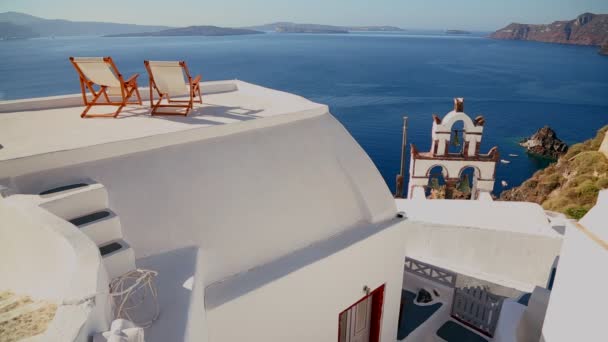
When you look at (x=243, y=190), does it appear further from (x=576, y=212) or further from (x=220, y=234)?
(x=576, y=212)

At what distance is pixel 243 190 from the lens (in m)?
5.26

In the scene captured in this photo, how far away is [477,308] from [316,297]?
4.35m

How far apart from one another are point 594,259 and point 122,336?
404 centimetres

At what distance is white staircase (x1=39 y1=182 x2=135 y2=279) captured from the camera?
3.50 meters

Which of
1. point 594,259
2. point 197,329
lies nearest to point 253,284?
point 197,329

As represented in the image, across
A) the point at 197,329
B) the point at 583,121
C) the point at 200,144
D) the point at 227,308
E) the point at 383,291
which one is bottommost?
the point at 583,121

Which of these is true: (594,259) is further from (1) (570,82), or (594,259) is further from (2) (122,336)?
(1) (570,82)

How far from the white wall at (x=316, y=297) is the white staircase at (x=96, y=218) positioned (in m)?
1.21

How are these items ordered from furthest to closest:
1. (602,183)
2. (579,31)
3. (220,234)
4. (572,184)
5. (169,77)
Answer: (579,31) < (572,184) < (602,183) < (169,77) < (220,234)

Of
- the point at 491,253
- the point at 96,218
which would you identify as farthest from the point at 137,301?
the point at 491,253

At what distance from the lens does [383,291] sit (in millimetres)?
6402

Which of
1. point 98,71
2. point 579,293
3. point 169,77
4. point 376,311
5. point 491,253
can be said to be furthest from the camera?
point 491,253

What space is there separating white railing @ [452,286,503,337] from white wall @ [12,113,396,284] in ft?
9.96

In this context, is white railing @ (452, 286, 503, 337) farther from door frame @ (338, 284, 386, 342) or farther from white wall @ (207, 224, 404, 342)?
door frame @ (338, 284, 386, 342)
